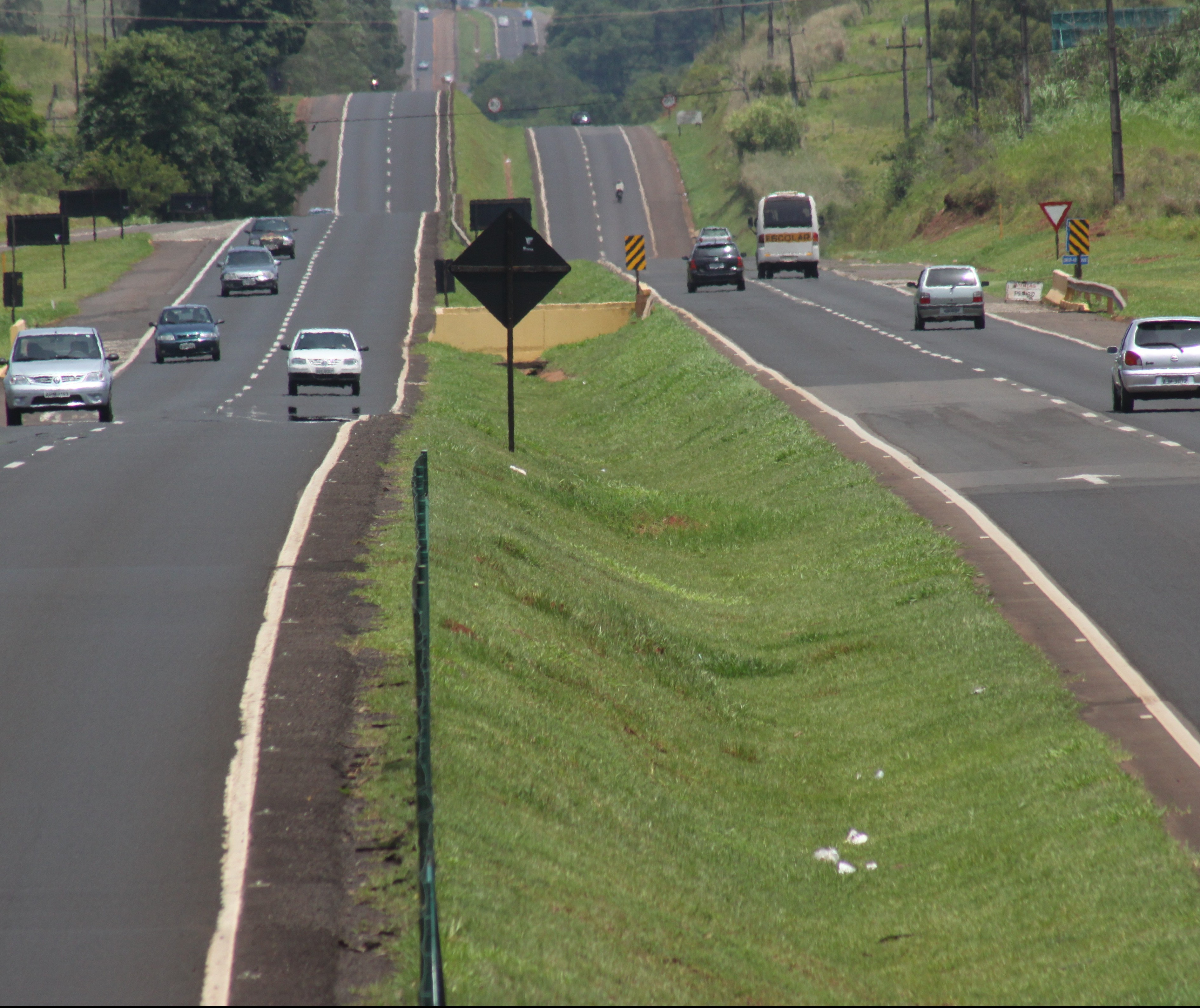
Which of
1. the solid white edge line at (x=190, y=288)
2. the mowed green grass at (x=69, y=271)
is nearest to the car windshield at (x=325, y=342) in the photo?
the solid white edge line at (x=190, y=288)

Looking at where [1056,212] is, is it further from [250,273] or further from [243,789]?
[243,789]

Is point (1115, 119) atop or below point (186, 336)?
atop

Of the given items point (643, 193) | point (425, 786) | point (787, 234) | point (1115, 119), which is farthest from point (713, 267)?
point (425, 786)

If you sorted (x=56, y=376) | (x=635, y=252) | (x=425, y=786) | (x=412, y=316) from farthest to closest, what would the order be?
(x=412, y=316) → (x=635, y=252) → (x=56, y=376) → (x=425, y=786)

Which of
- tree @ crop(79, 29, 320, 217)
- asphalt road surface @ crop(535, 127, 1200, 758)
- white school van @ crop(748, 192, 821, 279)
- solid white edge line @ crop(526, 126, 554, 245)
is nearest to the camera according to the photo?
asphalt road surface @ crop(535, 127, 1200, 758)

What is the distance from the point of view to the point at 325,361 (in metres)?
37.5

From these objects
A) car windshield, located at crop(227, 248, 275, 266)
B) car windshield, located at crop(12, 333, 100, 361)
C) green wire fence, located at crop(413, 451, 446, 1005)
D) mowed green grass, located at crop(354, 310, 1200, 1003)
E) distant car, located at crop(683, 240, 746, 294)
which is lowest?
mowed green grass, located at crop(354, 310, 1200, 1003)

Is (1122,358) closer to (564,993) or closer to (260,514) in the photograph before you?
(260,514)

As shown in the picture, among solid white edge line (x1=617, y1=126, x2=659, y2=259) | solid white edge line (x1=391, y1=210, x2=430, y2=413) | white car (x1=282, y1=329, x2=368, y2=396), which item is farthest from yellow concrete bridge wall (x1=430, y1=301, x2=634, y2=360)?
solid white edge line (x1=617, y1=126, x2=659, y2=259)

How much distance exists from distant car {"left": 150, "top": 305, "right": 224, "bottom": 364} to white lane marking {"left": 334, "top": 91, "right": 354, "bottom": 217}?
4674 centimetres

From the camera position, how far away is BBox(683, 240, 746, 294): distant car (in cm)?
6062

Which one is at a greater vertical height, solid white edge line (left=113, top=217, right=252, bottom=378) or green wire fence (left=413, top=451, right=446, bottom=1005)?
solid white edge line (left=113, top=217, right=252, bottom=378)

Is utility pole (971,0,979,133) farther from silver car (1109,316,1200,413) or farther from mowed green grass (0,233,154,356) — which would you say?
silver car (1109,316,1200,413)

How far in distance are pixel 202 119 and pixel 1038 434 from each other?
90443mm
